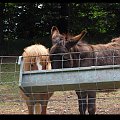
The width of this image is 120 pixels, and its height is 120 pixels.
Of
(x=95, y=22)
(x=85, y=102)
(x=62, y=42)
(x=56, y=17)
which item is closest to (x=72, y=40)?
(x=62, y=42)

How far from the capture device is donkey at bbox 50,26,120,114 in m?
5.61

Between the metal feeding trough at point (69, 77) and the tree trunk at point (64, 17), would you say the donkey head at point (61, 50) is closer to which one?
the metal feeding trough at point (69, 77)

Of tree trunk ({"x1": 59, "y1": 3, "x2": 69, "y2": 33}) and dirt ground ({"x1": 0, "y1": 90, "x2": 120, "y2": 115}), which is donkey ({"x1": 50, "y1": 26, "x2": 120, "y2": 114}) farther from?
tree trunk ({"x1": 59, "y1": 3, "x2": 69, "y2": 33})

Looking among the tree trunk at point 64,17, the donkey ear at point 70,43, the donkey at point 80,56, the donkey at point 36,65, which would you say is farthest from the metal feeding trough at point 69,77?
the tree trunk at point 64,17

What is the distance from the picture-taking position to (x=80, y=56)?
618cm

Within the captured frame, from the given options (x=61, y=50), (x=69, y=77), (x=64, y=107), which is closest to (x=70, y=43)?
(x=61, y=50)

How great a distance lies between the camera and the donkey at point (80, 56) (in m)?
5.61

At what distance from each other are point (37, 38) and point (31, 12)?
1.29 m

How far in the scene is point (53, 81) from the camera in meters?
3.77

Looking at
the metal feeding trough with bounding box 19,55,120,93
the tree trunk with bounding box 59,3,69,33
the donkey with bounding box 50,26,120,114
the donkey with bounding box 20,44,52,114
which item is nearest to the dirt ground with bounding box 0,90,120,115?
the donkey with bounding box 50,26,120,114

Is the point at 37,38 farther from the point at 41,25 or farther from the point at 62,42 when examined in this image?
the point at 62,42

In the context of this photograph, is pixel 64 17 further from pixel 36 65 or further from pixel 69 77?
pixel 69 77

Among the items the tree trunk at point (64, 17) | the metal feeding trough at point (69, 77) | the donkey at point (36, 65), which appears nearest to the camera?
the metal feeding trough at point (69, 77)

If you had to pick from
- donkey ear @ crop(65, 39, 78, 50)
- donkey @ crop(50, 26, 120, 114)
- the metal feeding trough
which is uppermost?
donkey ear @ crop(65, 39, 78, 50)
